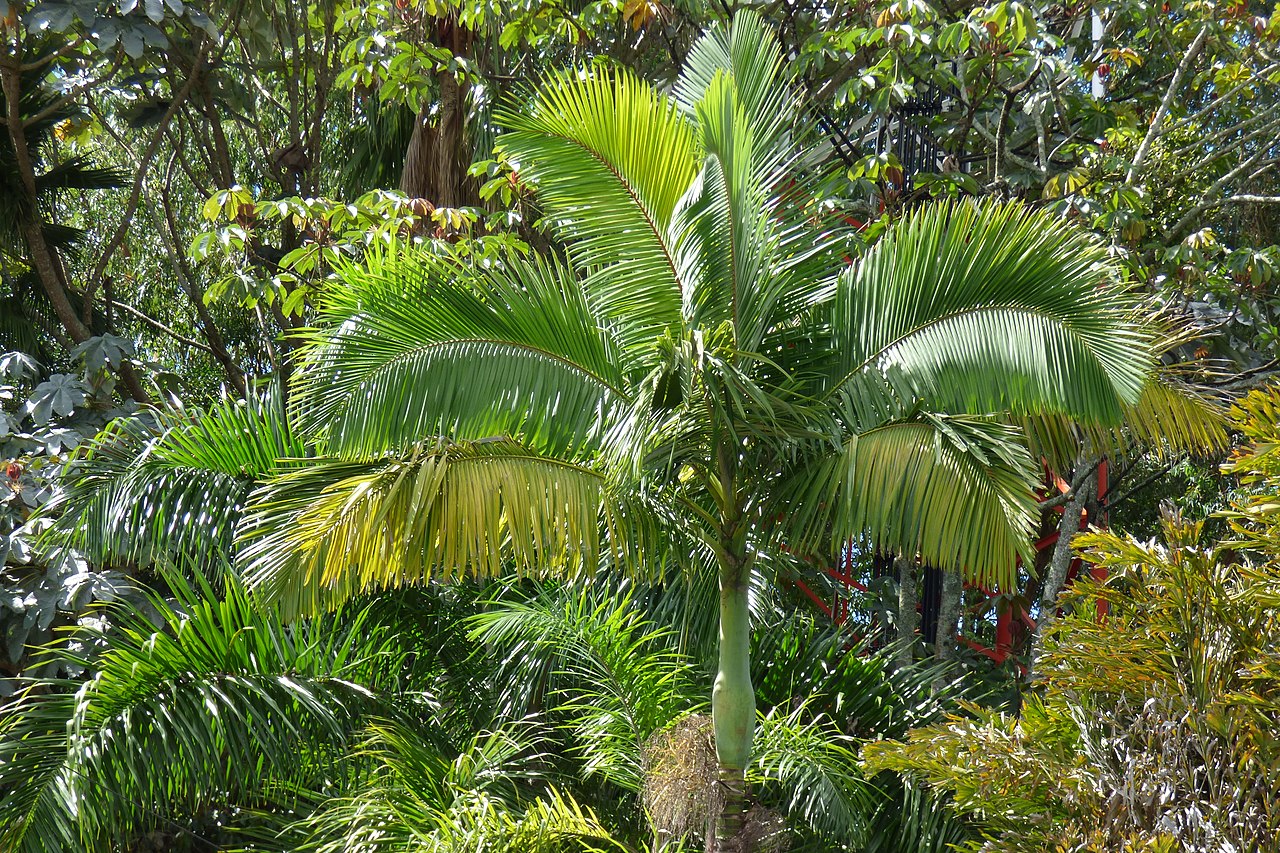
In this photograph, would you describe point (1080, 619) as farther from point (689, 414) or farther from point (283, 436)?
point (283, 436)

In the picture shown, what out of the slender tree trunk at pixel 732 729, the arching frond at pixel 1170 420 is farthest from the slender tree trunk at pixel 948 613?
the slender tree trunk at pixel 732 729

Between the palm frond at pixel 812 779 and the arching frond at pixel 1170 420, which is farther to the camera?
the palm frond at pixel 812 779

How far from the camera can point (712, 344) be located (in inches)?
179

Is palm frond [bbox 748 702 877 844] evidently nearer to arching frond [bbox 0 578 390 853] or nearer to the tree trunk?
arching frond [bbox 0 578 390 853]

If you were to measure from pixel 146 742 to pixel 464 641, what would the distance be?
1846mm

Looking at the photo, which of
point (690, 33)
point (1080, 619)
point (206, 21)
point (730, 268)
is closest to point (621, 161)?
point (730, 268)

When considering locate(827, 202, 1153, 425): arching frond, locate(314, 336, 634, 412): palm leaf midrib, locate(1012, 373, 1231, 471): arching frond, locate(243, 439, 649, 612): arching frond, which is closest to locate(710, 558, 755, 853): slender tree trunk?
locate(243, 439, 649, 612): arching frond

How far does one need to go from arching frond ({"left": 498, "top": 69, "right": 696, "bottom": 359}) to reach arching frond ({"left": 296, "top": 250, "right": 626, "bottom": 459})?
19 cm

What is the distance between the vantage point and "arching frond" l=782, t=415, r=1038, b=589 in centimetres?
437

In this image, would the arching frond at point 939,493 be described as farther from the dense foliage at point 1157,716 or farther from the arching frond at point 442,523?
the arching frond at point 442,523

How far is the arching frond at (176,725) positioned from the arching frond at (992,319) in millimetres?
2825

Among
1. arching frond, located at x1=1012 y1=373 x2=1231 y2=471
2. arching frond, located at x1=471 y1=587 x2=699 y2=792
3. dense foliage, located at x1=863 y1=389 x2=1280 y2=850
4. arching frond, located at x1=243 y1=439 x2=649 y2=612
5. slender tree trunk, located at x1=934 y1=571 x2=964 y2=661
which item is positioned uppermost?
arching frond, located at x1=1012 y1=373 x2=1231 y2=471

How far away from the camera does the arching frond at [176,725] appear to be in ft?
16.9

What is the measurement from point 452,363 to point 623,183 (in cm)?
100
